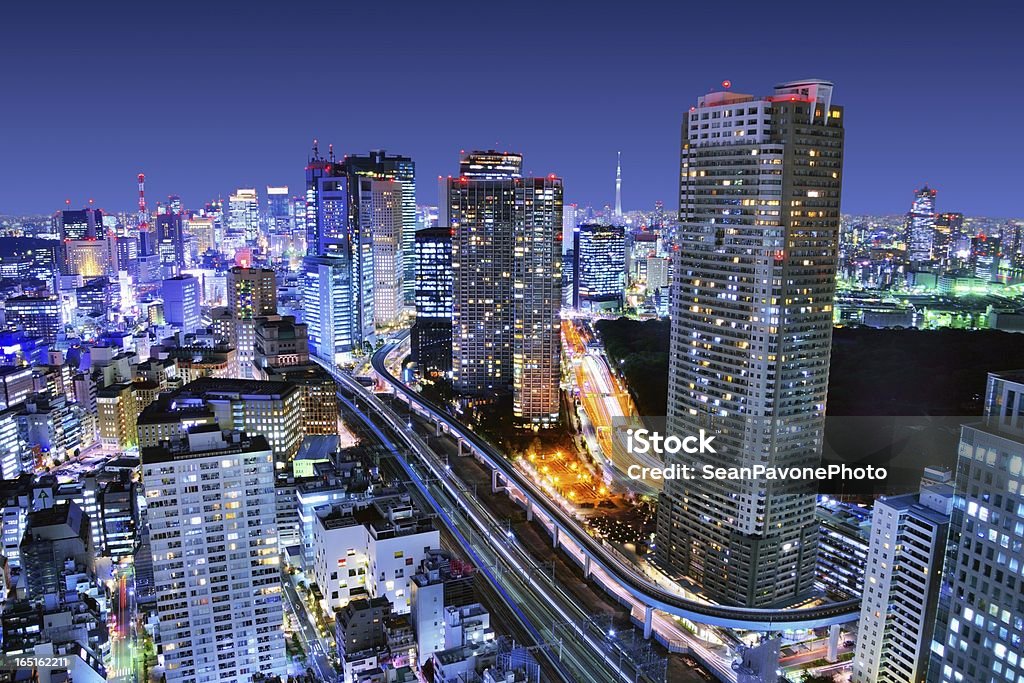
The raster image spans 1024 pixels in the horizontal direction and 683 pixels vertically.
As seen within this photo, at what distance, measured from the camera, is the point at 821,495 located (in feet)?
73.5

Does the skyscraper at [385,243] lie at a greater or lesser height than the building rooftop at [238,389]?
greater

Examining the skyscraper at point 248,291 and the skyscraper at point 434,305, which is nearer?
the skyscraper at point 434,305

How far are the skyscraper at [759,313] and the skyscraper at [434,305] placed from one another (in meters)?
25.9

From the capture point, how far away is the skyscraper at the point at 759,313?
1827cm

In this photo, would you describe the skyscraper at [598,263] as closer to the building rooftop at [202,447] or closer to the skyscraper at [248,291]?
the skyscraper at [248,291]

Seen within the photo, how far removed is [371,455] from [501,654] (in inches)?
645

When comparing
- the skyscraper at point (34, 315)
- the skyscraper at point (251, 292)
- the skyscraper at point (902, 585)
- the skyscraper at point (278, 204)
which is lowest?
the skyscraper at point (902, 585)

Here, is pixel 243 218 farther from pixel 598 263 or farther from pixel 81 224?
pixel 598 263

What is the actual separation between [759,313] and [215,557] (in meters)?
13.7

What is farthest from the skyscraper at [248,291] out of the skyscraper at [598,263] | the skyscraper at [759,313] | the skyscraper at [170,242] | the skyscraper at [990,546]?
the skyscraper at [990,546]

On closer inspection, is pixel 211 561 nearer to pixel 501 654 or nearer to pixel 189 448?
pixel 189 448

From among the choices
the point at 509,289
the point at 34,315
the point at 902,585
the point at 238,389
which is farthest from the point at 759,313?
the point at 34,315

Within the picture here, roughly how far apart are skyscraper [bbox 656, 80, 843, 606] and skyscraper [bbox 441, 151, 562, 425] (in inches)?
585

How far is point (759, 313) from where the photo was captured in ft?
61.1
